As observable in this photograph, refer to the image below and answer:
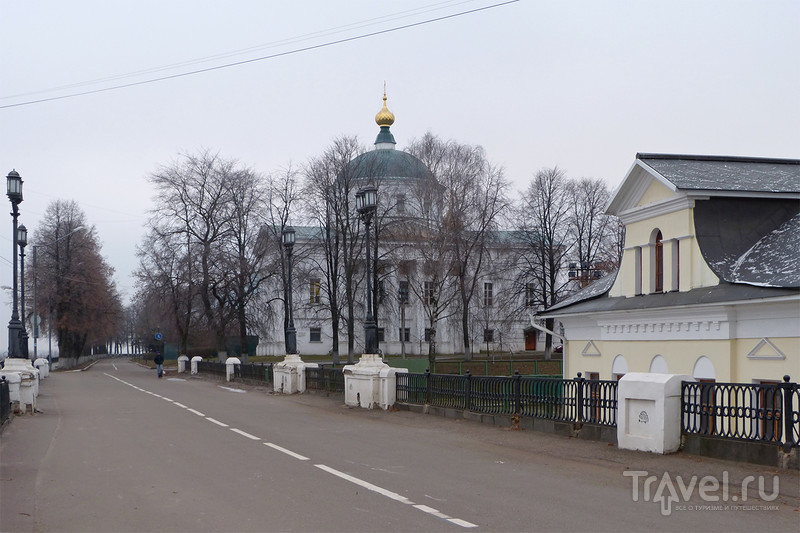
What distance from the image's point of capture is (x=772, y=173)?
22391 mm

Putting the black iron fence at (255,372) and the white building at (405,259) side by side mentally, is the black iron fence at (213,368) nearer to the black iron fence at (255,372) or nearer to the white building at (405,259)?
the black iron fence at (255,372)

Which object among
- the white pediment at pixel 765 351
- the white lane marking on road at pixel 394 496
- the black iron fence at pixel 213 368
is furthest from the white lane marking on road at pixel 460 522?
the black iron fence at pixel 213 368

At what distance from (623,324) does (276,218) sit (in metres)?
35.9

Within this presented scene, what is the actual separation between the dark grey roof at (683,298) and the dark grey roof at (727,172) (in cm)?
268

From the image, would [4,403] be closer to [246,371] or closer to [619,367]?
[619,367]

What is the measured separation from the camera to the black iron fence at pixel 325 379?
27.0 meters

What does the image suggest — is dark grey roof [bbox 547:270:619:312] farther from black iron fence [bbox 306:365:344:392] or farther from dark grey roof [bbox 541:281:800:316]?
black iron fence [bbox 306:365:344:392]

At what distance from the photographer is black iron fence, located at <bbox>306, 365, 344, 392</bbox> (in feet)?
88.7

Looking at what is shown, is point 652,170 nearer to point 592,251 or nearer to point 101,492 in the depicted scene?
point 101,492

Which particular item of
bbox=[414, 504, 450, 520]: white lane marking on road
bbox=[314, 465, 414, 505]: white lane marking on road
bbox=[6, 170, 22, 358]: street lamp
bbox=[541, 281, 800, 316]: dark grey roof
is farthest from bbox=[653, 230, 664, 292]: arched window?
bbox=[6, 170, 22, 358]: street lamp

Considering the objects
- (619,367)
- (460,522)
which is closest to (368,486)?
(460,522)

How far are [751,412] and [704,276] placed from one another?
360 inches

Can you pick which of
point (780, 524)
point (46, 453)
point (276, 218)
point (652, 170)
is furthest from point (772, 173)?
point (276, 218)

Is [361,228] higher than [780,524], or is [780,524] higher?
[361,228]
